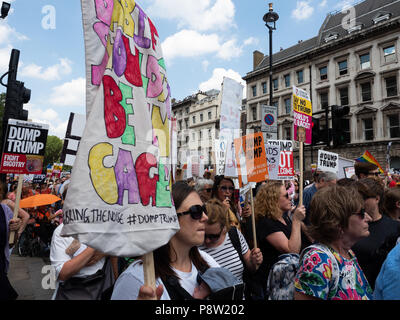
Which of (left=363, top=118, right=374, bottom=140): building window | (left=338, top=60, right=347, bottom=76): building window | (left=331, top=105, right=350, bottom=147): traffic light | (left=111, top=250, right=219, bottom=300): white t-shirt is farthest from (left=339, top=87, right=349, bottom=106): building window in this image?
(left=111, top=250, right=219, bottom=300): white t-shirt

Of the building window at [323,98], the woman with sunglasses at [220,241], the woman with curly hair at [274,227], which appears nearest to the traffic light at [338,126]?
the woman with curly hair at [274,227]

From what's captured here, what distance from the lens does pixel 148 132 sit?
4.42 ft

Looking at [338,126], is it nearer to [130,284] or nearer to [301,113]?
[301,113]

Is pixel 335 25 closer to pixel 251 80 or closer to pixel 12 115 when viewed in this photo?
pixel 251 80

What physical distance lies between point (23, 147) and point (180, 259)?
3.53 metres

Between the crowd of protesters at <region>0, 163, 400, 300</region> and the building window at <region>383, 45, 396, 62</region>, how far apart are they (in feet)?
95.6

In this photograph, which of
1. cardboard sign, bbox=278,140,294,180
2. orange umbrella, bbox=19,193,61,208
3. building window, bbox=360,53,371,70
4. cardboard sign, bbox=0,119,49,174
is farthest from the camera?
building window, bbox=360,53,371,70

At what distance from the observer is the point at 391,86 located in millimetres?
26344

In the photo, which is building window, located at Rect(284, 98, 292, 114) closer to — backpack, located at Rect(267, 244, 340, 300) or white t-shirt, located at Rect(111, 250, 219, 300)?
backpack, located at Rect(267, 244, 340, 300)

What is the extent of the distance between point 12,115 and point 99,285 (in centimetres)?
505

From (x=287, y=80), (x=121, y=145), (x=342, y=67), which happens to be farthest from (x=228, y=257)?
(x=287, y=80)

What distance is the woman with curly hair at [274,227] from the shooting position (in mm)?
2893

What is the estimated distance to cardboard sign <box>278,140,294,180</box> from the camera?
6436mm
